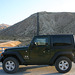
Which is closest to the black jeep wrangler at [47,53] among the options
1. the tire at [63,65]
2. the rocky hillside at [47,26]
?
the tire at [63,65]

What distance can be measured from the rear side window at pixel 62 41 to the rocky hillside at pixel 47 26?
89613mm

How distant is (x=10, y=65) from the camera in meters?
7.15

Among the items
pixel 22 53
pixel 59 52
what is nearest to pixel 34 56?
pixel 22 53

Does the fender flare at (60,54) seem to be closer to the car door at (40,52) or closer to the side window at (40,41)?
the car door at (40,52)

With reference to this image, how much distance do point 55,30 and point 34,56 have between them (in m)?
97.6

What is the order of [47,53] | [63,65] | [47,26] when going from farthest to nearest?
[47,26] < [47,53] < [63,65]

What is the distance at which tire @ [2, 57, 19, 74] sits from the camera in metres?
7.09

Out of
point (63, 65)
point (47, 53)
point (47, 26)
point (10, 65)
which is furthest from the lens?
point (47, 26)

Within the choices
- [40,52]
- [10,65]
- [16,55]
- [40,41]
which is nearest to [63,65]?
[40,52]

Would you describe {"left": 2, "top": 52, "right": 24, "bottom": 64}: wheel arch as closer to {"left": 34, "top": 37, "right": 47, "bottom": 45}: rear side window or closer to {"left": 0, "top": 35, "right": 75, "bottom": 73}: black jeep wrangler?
{"left": 0, "top": 35, "right": 75, "bottom": 73}: black jeep wrangler

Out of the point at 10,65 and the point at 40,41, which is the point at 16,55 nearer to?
the point at 10,65

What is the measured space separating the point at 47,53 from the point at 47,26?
98.5 metres

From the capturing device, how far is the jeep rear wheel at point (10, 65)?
7090mm

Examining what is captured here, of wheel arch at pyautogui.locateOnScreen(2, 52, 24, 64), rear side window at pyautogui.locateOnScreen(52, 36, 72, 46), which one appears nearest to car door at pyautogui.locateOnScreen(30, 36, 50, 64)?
rear side window at pyautogui.locateOnScreen(52, 36, 72, 46)
